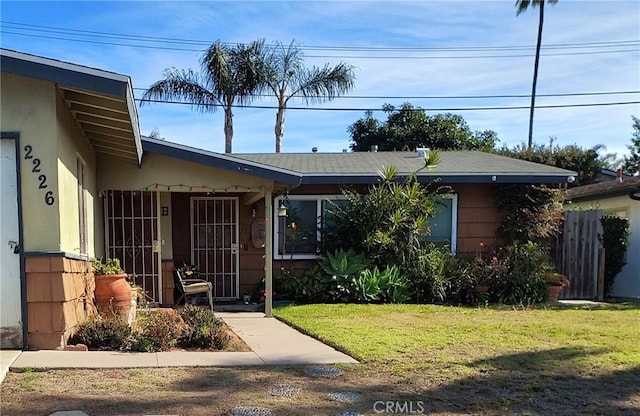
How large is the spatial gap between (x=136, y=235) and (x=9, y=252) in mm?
4645

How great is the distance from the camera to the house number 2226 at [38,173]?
5.58 meters

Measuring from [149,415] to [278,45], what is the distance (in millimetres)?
17919

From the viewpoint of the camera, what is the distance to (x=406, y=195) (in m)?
10.9

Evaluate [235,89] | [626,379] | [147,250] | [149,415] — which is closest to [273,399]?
[149,415]

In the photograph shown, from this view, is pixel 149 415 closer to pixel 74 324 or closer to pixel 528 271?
pixel 74 324

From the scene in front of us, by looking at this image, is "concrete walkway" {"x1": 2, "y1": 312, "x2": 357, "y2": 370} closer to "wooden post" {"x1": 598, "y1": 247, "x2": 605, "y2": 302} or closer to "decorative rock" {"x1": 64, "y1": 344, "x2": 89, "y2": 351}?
"decorative rock" {"x1": 64, "y1": 344, "x2": 89, "y2": 351}

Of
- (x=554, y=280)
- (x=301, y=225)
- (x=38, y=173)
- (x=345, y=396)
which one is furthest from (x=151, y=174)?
(x=554, y=280)

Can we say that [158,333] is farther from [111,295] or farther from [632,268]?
[632,268]

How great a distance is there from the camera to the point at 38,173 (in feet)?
18.4

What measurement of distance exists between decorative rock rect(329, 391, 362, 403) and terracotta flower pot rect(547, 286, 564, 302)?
25.8 ft

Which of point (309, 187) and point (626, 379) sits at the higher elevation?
point (309, 187)

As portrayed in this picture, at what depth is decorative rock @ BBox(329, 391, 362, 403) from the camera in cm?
441

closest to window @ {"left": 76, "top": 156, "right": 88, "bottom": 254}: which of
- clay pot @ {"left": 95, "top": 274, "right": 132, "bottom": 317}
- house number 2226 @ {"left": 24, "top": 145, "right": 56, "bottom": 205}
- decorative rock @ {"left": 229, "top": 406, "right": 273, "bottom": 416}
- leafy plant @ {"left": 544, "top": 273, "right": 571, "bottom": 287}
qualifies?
clay pot @ {"left": 95, "top": 274, "right": 132, "bottom": 317}

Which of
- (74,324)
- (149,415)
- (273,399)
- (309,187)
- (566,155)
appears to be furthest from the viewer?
(566,155)
